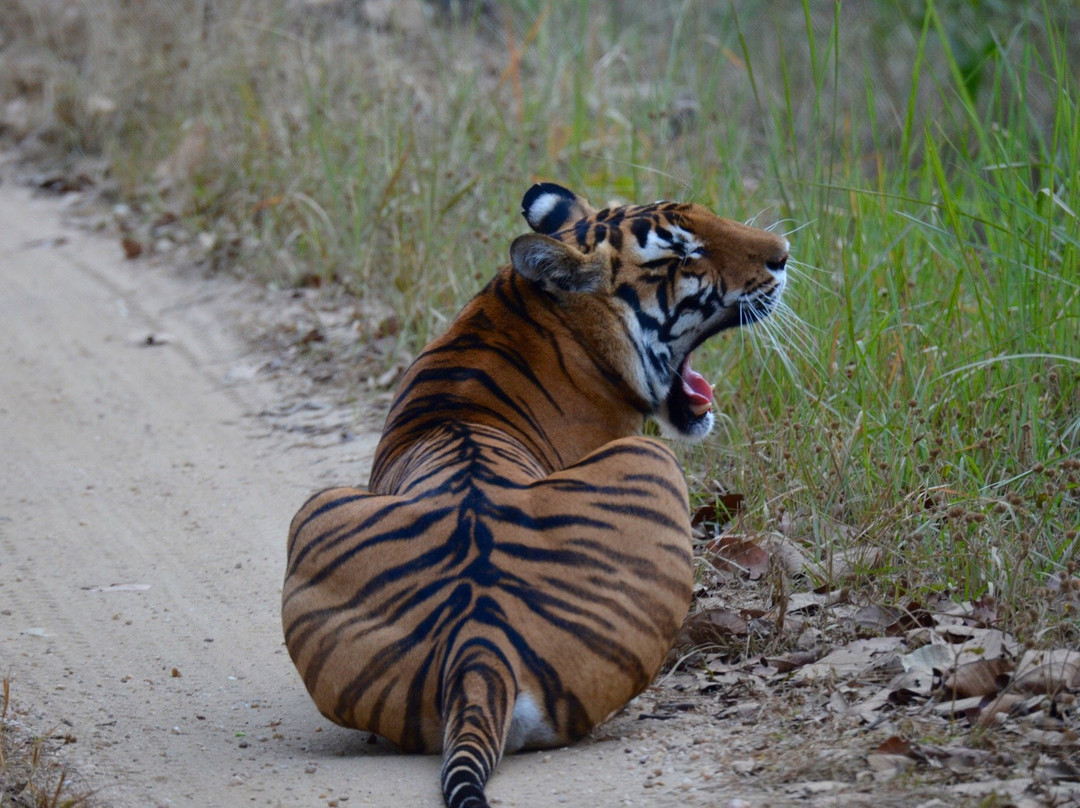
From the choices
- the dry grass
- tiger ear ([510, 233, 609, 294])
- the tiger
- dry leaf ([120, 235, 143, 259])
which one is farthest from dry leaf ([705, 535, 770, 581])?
dry leaf ([120, 235, 143, 259])

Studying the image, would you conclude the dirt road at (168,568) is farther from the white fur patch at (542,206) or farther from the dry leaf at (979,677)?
the white fur patch at (542,206)

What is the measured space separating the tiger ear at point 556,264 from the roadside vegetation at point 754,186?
657 millimetres

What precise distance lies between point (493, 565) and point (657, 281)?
3.84ft

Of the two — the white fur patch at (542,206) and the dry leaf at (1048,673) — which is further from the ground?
the white fur patch at (542,206)

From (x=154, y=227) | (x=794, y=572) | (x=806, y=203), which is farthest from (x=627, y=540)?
(x=154, y=227)

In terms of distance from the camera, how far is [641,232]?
3.73 meters

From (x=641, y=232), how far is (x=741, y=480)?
3.55 feet

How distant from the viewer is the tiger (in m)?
2.84

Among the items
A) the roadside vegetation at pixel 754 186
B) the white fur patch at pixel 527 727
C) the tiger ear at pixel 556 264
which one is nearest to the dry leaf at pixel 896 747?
the roadside vegetation at pixel 754 186

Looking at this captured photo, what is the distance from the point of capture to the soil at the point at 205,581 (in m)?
2.88

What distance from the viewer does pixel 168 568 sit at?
15.5 feet

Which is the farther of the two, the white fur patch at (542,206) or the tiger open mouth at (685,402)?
the white fur patch at (542,206)

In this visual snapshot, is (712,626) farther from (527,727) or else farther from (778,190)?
(778,190)

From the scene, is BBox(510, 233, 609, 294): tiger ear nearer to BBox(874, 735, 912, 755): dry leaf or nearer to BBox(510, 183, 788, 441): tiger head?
BBox(510, 183, 788, 441): tiger head
